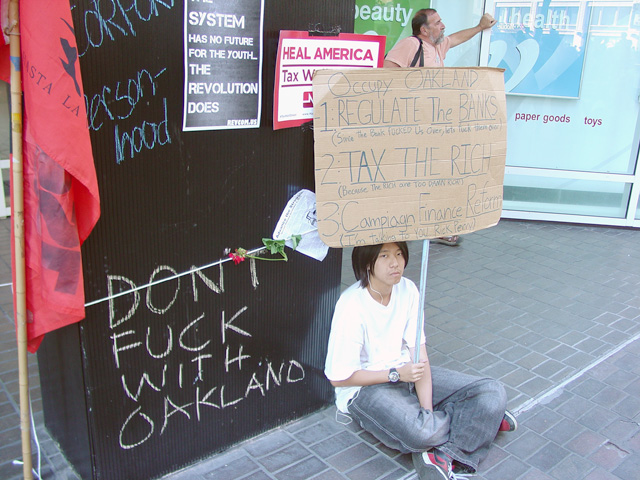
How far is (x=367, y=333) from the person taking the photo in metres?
3.09

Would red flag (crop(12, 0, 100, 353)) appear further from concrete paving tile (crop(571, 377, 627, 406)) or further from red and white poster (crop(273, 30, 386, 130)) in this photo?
concrete paving tile (crop(571, 377, 627, 406))

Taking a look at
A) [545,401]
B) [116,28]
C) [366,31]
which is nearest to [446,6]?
[366,31]

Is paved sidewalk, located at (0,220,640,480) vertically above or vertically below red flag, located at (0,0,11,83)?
below

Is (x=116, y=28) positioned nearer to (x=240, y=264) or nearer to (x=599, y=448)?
(x=240, y=264)

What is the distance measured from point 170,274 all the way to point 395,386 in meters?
1.30

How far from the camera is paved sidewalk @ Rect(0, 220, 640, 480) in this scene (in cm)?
305

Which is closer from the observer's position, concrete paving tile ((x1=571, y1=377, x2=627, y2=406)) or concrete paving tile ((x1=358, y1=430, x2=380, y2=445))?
concrete paving tile ((x1=358, y1=430, x2=380, y2=445))

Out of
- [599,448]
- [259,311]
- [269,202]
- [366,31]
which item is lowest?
[599,448]

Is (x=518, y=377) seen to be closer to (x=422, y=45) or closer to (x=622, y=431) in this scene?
(x=622, y=431)

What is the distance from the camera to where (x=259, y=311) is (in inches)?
120

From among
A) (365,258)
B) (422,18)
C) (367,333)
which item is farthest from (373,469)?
(422,18)

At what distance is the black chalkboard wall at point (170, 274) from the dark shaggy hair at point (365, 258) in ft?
0.62

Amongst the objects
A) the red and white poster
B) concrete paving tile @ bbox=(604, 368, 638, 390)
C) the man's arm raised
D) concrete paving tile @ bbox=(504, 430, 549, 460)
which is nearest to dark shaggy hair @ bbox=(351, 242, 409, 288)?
the red and white poster

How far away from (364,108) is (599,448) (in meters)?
2.21
